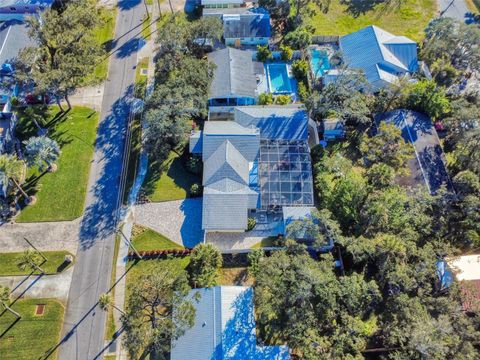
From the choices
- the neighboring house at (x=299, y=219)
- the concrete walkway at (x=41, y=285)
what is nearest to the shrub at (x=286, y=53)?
the neighboring house at (x=299, y=219)

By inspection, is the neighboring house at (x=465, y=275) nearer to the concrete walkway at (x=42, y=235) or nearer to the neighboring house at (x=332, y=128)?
the neighboring house at (x=332, y=128)

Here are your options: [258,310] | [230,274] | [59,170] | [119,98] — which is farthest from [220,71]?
[258,310]

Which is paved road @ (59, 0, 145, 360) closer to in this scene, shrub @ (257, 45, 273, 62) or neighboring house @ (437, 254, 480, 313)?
shrub @ (257, 45, 273, 62)

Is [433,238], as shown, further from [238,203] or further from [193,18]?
[193,18]

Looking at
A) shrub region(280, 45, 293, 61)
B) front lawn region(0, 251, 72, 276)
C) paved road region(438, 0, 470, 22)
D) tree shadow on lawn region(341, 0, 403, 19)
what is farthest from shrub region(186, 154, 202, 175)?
paved road region(438, 0, 470, 22)

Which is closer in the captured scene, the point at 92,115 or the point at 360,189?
the point at 360,189
